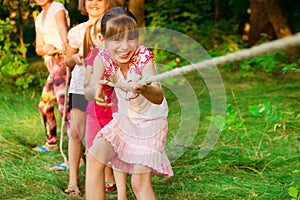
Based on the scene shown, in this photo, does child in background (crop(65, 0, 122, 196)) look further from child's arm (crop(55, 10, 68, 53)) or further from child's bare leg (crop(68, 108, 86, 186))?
child's arm (crop(55, 10, 68, 53))

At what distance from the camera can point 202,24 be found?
10023 millimetres

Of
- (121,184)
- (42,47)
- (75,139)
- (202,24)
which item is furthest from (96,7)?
(202,24)

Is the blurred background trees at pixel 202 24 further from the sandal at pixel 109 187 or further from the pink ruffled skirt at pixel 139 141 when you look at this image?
the pink ruffled skirt at pixel 139 141

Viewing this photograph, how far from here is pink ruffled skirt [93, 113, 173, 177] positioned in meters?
2.41

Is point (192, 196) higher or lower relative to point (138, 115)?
lower

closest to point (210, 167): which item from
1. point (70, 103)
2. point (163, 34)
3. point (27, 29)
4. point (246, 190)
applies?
point (246, 190)

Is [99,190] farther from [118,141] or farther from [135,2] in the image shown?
[135,2]

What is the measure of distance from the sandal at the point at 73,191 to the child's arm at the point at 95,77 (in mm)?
635

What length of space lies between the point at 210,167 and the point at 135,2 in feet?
17.5

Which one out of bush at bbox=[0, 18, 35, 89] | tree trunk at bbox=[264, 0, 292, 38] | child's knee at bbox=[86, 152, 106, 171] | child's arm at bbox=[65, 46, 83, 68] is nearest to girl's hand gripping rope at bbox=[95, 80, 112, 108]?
child's knee at bbox=[86, 152, 106, 171]

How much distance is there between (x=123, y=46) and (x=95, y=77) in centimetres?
32

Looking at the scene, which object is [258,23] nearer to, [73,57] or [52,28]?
[52,28]

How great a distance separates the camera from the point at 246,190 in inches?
121

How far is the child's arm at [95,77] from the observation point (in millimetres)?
2608
